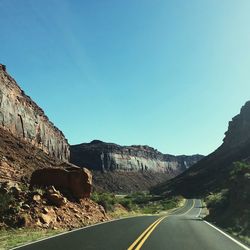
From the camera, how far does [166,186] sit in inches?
6890

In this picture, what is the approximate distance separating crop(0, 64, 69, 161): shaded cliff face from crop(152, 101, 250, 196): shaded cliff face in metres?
47.7

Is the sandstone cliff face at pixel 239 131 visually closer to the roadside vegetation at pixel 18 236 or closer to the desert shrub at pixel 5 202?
the desert shrub at pixel 5 202

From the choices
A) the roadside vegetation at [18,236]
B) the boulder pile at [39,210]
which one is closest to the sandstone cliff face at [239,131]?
the boulder pile at [39,210]

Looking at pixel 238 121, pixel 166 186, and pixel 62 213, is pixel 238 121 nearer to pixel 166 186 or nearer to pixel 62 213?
pixel 166 186

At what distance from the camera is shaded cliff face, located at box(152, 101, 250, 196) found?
463 ft

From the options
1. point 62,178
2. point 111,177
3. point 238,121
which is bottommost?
point 62,178

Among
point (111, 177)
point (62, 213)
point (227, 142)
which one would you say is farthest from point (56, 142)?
point (62, 213)

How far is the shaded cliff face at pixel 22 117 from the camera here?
8110cm

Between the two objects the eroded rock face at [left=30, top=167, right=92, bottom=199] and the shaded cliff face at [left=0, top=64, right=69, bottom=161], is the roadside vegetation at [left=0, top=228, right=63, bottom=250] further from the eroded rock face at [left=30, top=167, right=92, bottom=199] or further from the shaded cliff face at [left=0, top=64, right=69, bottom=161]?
the shaded cliff face at [left=0, top=64, right=69, bottom=161]

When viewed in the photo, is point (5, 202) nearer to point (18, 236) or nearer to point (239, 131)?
point (18, 236)

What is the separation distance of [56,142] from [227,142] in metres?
89.1

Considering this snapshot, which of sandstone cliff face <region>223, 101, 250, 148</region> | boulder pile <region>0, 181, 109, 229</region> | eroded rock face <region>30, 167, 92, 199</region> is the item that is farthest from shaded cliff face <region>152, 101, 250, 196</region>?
boulder pile <region>0, 181, 109, 229</region>

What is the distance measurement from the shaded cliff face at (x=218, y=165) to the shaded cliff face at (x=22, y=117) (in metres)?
47.7

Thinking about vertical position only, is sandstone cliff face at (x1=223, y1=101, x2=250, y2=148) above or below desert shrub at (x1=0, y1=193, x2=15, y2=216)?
above
